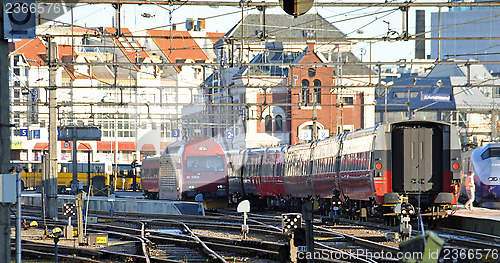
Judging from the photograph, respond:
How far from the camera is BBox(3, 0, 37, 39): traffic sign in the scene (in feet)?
44.4

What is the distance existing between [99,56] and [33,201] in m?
52.3

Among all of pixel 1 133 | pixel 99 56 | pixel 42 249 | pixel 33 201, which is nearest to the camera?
pixel 1 133

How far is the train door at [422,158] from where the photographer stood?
25.6m

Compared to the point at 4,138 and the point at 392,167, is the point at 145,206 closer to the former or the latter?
the point at 392,167

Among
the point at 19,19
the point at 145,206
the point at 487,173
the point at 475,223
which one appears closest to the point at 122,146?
the point at 145,206

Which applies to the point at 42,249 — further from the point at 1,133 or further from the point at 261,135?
the point at 261,135

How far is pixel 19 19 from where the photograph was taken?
13664 mm

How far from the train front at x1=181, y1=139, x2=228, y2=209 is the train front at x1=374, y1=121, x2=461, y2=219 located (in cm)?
Answer: 1436

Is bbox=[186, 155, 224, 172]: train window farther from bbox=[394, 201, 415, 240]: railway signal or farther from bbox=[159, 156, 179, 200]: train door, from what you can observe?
bbox=[394, 201, 415, 240]: railway signal

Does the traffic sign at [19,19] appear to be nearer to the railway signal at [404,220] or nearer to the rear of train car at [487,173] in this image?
the railway signal at [404,220]

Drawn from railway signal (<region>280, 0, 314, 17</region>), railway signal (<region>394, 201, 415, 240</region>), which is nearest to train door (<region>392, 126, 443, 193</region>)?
railway signal (<region>394, 201, 415, 240</region>)

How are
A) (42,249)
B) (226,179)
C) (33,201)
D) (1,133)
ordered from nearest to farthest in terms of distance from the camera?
(1,133) → (42,249) → (226,179) → (33,201)

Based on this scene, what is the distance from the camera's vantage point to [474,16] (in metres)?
196

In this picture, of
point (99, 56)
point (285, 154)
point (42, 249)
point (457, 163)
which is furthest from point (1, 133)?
point (99, 56)
